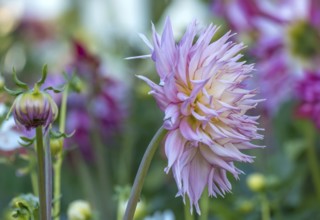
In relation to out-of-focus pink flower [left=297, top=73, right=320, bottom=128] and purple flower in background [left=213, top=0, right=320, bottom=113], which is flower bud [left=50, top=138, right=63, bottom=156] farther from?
purple flower in background [left=213, top=0, right=320, bottom=113]

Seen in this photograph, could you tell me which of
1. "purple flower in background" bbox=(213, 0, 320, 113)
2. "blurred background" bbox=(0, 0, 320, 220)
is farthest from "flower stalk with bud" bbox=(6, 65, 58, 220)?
"purple flower in background" bbox=(213, 0, 320, 113)

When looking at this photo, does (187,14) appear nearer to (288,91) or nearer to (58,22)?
(58,22)

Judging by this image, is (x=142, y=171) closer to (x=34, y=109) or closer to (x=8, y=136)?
(x=34, y=109)

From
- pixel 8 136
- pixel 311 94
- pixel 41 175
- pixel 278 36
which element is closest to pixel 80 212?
pixel 8 136

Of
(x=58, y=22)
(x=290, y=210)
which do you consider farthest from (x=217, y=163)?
(x=58, y=22)

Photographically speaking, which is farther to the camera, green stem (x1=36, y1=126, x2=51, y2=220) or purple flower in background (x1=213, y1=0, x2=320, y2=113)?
purple flower in background (x1=213, y1=0, x2=320, y2=113)

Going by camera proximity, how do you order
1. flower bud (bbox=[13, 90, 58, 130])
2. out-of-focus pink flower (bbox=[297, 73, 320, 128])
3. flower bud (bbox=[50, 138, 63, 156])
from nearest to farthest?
flower bud (bbox=[13, 90, 58, 130]) → flower bud (bbox=[50, 138, 63, 156]) → out-of-focus pink flower (bbox=[297, 73, 320, 128])
